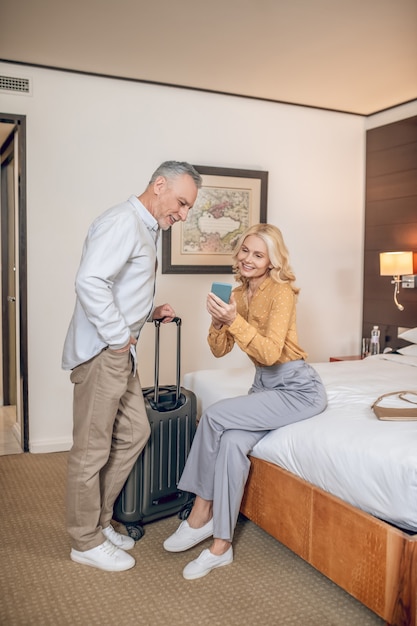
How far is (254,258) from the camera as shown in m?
2.59

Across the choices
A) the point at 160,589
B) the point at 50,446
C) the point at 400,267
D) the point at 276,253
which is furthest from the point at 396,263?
the point at 160,589

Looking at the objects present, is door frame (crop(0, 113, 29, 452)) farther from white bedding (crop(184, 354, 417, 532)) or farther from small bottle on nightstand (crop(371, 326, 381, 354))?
small bottle on nightstand (crop(371, 326, 381, 354))

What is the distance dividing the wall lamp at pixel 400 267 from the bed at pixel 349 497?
169 centimetres

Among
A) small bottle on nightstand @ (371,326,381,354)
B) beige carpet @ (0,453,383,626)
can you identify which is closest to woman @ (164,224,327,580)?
beige carpet @ (0,453,383,626)

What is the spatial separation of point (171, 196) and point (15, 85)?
178cm

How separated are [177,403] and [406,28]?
2177 millimetres

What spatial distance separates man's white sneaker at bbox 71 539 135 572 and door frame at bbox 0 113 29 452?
5.15ft

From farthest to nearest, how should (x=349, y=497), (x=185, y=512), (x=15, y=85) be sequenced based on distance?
(x=15, y=85) → (x=185, y=512) → (x=349, y=497)

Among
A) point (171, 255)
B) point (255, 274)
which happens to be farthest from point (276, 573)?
point (171, 255)

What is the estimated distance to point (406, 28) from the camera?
310cm

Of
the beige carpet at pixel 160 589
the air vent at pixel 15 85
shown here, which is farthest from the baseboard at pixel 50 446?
the air vent at pixel 15 85

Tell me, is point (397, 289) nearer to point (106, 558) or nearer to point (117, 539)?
point (117, 539)

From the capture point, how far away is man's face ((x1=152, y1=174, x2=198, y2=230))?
2.39 meters

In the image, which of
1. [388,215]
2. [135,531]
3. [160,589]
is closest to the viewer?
[160,589]
